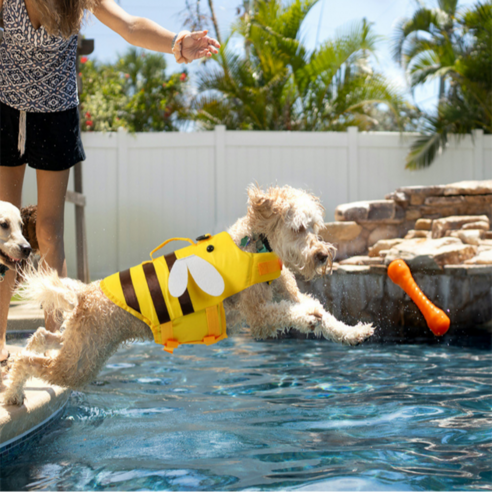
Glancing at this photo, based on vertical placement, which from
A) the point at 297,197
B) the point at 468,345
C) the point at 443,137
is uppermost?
the point at 443,137

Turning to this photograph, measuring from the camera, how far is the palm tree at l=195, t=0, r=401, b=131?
45.1 ft

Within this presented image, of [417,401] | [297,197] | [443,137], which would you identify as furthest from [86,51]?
[443,137]

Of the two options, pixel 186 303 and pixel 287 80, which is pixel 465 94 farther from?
pixel 186 303

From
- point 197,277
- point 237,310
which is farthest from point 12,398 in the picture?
point 237,310

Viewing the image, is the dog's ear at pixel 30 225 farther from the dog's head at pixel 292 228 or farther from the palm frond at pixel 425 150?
the palm frond at pixel 425 150

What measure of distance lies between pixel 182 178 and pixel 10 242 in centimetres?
983

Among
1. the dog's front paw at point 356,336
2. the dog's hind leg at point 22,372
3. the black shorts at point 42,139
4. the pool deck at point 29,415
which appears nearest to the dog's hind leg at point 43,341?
the dog's hind leg at point 22,372

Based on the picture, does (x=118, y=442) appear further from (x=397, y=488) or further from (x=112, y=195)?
(x=112, y=195)

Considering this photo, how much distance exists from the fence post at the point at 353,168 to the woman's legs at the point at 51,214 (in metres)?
9.91

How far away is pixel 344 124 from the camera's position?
14734 millimetres

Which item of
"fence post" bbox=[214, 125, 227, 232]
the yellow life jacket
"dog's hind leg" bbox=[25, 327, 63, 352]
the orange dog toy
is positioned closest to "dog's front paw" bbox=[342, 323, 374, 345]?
the yellow life jacket

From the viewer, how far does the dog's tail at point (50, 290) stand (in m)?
2.81

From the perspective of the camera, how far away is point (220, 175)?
12352 mm

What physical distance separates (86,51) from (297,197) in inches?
247
